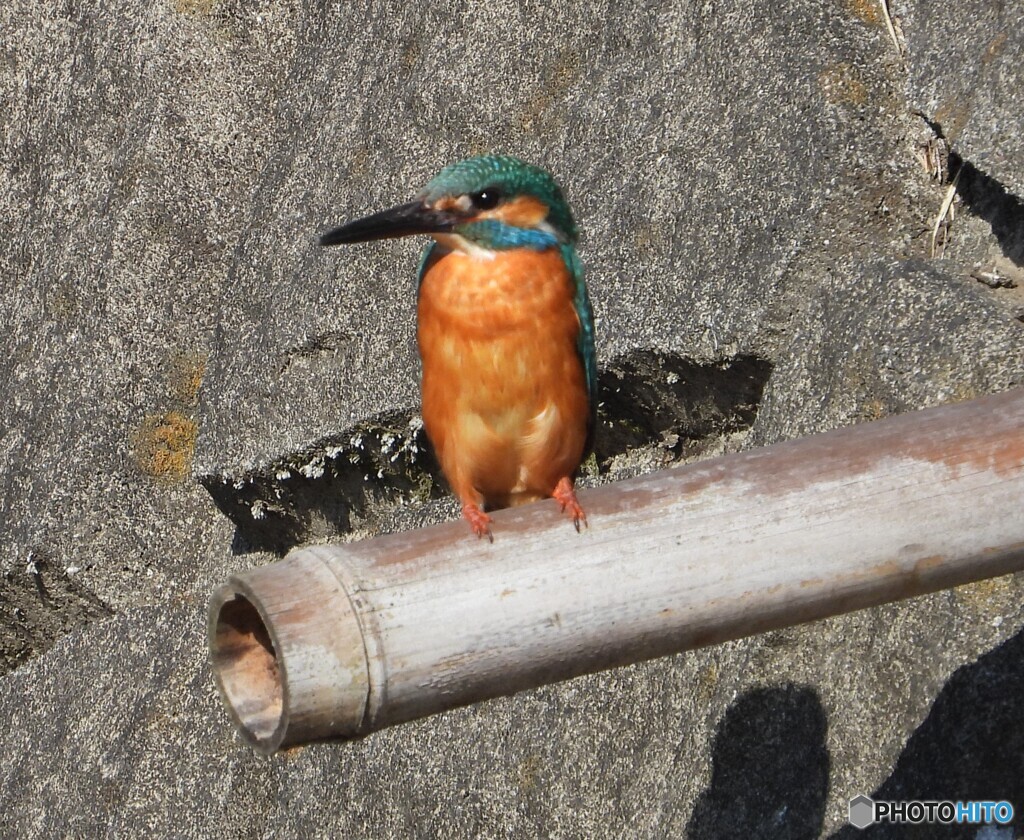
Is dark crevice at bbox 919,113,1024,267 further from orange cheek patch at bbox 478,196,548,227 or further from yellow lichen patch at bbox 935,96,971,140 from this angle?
orange cheek patch at bbox 478,196,548,227

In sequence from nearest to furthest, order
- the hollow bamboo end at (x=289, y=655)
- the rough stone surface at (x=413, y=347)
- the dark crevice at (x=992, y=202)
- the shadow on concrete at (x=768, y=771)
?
the hollow bamboo end at (x=289, y=655) → the shadow on concrete at (x=768, y=771) → the rough stone surface at (x=413, y=347) → the dark crevice at (x=992, y=202)

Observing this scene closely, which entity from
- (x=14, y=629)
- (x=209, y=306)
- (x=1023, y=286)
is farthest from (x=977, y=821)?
(x=14, y=629)

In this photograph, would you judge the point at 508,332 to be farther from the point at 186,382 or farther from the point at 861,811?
the point at 186,382

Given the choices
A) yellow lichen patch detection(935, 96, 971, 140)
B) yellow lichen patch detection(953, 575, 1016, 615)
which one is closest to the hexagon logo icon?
yellow lichen patch detection(953, 575, 1016, 615)

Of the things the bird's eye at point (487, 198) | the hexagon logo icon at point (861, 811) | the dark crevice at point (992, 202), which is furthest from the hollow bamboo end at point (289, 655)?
the dark crevice at point (992, 202)

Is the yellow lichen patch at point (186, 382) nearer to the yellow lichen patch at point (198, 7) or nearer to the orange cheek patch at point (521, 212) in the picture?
the yellow lichen patch at point (198, 7)

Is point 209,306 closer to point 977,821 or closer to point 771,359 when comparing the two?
point 771,359
